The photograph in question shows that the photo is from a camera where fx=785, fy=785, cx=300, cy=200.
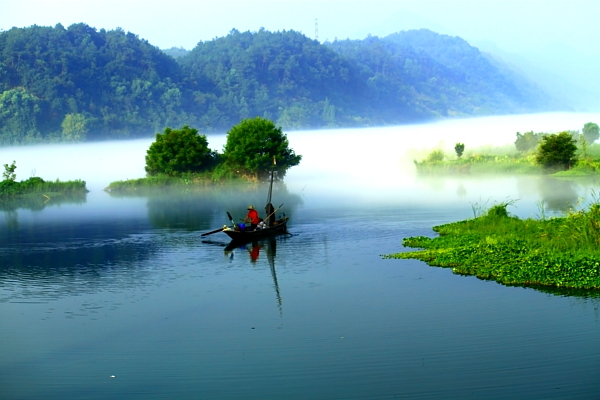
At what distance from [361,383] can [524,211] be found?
85.1 ft

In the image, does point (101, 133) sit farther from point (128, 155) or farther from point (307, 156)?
point (307, 156)

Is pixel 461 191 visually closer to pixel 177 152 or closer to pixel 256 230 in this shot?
pixel 177 152

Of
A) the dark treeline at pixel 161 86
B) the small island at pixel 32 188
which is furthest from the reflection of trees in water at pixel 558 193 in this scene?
the dark treeline at pixel 161 86

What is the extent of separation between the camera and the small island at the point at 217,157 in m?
58.9

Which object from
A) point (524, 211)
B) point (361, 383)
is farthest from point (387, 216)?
point (361, 383)

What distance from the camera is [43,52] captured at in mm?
124875

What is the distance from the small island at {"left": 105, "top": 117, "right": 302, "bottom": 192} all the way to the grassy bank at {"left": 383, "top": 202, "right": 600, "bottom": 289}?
31943 millimetres

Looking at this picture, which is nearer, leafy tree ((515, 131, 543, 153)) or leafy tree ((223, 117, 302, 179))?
leafy tree ((223, 117, 302, 179))

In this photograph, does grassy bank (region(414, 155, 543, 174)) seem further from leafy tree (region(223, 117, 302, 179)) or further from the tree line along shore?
leafy tree (region(223, 117, 302, 179))

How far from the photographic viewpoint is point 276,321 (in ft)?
61.6

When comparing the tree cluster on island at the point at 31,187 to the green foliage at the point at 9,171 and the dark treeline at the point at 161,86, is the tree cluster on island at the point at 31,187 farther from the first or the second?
the dark treeline at the point at 161,86

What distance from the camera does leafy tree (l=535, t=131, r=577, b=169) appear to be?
57.8 m

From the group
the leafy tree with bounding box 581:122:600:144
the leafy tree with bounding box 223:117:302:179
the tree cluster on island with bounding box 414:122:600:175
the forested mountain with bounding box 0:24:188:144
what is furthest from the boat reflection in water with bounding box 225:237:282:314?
the forested mountain with bounding box 0:24:188:144

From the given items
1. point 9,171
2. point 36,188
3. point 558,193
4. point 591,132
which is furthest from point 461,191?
point 591,132
